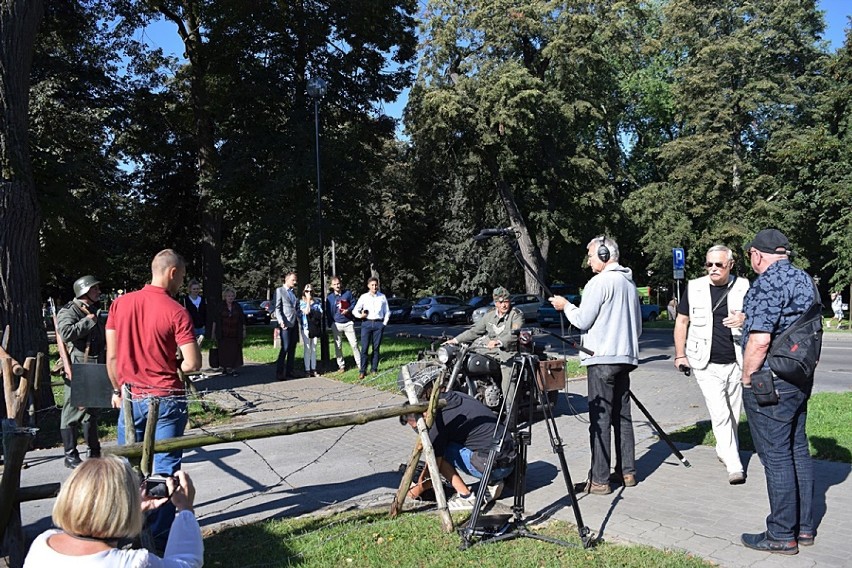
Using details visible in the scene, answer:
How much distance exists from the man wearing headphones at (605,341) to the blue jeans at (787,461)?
1285 millimetres

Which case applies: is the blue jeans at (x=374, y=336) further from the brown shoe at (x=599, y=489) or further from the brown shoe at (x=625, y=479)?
the brown shoe at (x=599, y=489)

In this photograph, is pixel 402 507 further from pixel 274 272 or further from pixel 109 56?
pixel 274 272

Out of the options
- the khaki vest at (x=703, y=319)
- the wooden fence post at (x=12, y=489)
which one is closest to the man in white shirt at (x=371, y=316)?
the khaki vest at (x=703, y=319)

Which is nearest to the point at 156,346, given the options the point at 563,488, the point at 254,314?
the point at 563,488

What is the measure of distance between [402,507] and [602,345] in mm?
2065

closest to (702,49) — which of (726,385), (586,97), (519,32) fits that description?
(586,97)

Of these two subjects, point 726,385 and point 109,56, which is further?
point 109,56

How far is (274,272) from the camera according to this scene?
62062mm

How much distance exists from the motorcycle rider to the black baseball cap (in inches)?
154

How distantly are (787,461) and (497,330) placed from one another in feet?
14.9

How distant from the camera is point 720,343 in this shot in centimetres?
629

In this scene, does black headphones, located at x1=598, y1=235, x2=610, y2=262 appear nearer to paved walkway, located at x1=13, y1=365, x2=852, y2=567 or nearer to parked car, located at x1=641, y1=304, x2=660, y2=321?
paved walkway, located at x1=13, y1=365, x2=852, y2=567

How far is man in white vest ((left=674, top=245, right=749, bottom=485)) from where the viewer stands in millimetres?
6227

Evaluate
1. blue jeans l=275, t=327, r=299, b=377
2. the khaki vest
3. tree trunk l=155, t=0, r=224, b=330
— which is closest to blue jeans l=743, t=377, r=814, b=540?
the khaki vest
